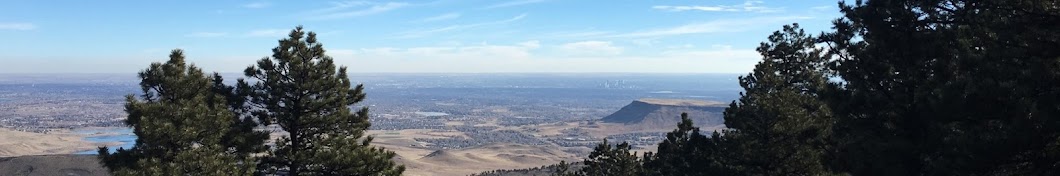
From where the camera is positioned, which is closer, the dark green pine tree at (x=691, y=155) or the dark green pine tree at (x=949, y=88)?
the dark green pine tree at (x=949, y=88)

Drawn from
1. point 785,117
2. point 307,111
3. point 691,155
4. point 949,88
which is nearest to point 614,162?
point 691,155

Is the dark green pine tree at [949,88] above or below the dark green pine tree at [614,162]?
above

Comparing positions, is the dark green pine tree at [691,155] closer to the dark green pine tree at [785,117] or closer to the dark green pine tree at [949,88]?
the dark green pine tree at [785,117]

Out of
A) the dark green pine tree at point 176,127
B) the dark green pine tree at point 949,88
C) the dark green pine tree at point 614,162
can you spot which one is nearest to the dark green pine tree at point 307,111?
the dark green pine tree at point 176,127

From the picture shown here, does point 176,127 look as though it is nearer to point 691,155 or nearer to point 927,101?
point 927,101

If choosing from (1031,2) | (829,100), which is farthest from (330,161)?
(1031,2)

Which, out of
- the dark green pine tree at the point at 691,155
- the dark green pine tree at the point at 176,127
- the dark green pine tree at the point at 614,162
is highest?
the dark green pine tree at the point at 176,127

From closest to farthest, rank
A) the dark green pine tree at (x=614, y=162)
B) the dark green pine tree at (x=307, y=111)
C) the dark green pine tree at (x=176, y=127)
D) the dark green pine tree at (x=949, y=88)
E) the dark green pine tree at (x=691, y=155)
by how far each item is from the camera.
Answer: the dark green pine tree at (x=949, y=88), the dark green pine tree at (x=176, y=127), the dark green pine tree at (x=307, y=111), the dark green pine tree at (x=691, y=155), the dark green pine tree at (x=614, y=162)
